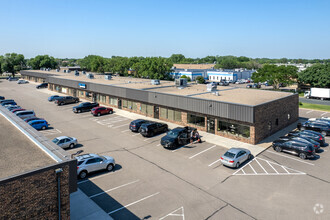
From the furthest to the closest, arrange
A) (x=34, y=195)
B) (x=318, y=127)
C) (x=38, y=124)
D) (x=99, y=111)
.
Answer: (x=99, y=111), (x=38, y=124), (x=318, y=127), (x=34, y=195)

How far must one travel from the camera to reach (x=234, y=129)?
27.8 m

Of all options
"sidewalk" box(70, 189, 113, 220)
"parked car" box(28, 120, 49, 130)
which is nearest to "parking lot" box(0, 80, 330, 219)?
"sidewalk" box(70, 189, 113, 220)

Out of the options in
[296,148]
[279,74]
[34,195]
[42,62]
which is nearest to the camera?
[34,195]

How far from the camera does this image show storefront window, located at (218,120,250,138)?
2680cm

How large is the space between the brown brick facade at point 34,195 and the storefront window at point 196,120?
21.9 metres

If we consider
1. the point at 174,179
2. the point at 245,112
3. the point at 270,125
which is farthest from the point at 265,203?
the point at 270,125

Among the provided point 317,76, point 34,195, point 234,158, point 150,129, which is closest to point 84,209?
point 34,195

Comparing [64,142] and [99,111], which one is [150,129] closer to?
[64,142]

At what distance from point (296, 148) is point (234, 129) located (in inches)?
273

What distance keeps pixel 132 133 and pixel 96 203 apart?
49.7 ft

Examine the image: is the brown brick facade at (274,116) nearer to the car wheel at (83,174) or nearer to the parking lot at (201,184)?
the parking lot at (201,184)

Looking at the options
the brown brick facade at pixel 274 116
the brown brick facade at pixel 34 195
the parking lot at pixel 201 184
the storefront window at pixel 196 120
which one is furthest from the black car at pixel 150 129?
the brown brick facade at pixel 34 195

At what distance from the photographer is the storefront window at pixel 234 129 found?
87.9 ft

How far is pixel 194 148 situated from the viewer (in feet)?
82.0
